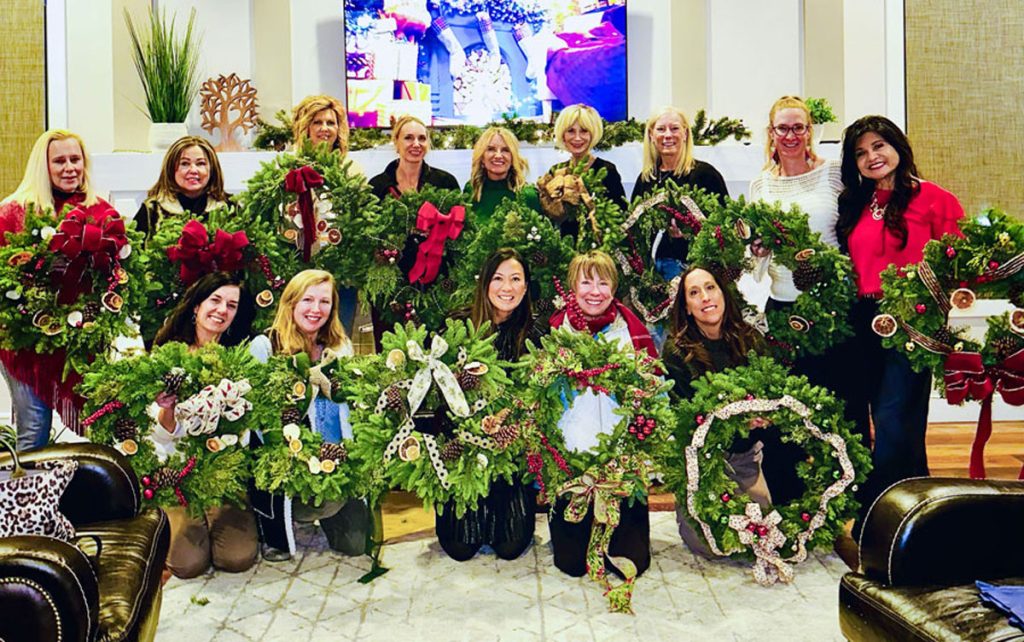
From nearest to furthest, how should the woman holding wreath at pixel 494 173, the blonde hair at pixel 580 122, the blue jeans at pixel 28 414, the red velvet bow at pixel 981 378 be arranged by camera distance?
the red velvet bow at pixel 981 378 < the blue jeans at pixel 28 414 < the woman holding wreath at pixel 494 173 < the blonde hair at pixel 580 122

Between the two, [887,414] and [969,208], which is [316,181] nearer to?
[887,414]

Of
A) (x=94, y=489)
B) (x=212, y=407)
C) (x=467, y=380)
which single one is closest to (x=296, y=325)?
(x=212, y=407)

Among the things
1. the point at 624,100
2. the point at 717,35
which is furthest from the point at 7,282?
the point at 717,35

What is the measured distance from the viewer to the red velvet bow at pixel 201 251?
3920 mm

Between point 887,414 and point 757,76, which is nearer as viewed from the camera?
point 887,414

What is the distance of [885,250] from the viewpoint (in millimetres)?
3904

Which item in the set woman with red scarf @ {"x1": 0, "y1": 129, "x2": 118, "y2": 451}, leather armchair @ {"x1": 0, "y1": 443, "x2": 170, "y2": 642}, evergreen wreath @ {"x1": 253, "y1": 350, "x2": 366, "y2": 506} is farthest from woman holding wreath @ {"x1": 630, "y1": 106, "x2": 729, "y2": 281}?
leather armchair @ {"x1": 0, "y1": 443, "x2": 170, "y2": 642}

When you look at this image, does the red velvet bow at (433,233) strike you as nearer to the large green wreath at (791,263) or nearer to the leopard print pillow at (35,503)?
the large green wreath at (791,263)

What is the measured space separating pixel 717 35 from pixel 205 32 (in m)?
3.54

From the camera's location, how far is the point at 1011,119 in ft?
19.9

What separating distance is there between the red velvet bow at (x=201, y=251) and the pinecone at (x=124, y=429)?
752 mm

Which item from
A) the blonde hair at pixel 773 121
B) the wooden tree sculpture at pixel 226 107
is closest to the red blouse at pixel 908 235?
the blonde hair at pixel 773 121

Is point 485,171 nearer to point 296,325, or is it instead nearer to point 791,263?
point 296,325

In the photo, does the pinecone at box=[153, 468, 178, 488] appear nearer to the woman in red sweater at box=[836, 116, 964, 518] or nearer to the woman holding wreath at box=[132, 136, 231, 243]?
the woman holding wreath at box=[132, 136, 231, 243]
